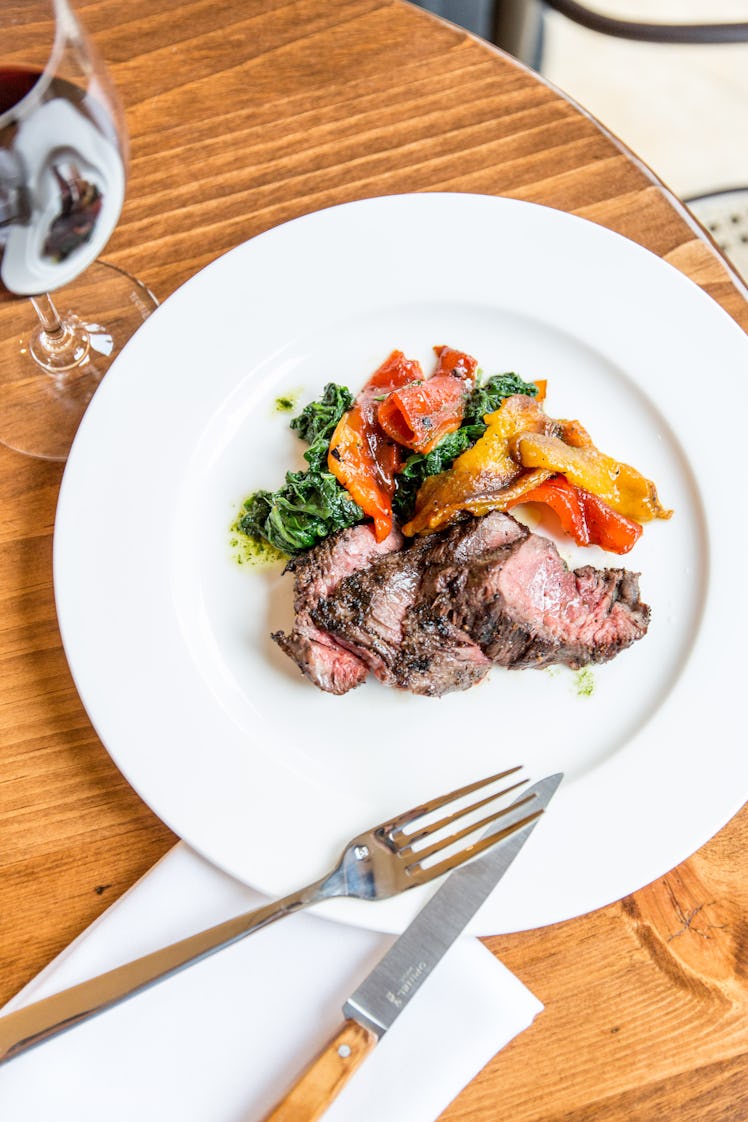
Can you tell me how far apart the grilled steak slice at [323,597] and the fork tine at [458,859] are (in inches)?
19.5

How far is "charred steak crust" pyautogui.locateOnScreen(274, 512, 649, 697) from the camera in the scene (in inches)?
100

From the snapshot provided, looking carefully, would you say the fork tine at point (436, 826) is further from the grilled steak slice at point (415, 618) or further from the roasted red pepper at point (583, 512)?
the roasted red pepper at point (583, 512)

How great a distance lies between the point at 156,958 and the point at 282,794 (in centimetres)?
48

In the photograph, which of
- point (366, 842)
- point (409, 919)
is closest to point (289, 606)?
point (366, 842)

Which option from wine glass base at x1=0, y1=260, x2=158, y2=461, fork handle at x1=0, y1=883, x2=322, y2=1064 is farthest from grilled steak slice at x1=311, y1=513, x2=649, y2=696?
wine glass base at x1=0, y1=260, x2=158, y2=461

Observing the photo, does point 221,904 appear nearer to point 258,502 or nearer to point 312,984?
point 312,984

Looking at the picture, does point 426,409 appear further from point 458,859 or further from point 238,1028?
point 238,1028

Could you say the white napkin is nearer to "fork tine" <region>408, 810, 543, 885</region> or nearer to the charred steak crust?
"fork tine" <region>408, 810, 543, 885</region>

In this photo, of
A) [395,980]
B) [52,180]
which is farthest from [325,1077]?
[52,180]

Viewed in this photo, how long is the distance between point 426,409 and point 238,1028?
64.6 inches

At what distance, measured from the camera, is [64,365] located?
2.87m

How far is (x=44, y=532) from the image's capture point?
2709 mm

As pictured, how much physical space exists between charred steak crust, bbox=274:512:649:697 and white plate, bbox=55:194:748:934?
111 mm

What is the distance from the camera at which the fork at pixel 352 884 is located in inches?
86.6
